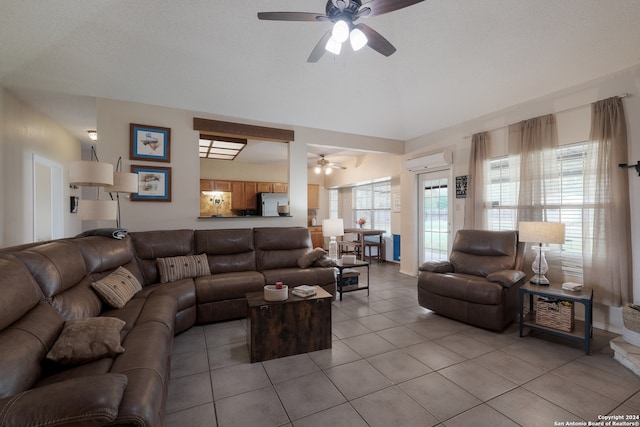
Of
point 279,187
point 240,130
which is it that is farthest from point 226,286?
point 279,187

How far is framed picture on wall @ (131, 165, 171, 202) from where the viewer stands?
3.67 metres

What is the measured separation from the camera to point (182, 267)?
3.32 metres

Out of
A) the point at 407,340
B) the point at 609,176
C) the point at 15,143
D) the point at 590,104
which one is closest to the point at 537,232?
the point at 609,176

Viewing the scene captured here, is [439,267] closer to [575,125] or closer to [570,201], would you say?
[570,201]

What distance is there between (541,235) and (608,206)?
0.73 meters

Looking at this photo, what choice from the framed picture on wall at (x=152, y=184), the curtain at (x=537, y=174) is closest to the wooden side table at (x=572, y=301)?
the curtain at (x=537, y=174)

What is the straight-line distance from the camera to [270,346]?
237 centimetres

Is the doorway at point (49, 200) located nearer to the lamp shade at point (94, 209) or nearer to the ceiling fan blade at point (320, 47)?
the lamp shade at point (94, 209)

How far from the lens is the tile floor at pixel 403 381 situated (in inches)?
67.0

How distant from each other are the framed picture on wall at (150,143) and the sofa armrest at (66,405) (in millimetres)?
3314

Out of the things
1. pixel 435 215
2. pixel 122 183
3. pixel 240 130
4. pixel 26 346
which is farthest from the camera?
pixel 435 215

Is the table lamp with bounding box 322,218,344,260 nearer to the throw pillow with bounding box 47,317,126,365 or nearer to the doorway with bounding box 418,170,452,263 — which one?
the doorway with bounding box 418,170,452,263

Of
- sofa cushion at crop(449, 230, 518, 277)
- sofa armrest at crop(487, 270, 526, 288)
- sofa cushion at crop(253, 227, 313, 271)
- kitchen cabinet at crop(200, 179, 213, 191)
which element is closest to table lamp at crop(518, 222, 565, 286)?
sofa armrest at crop(487, 270, 526, 288)

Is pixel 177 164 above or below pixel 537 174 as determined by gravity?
above
